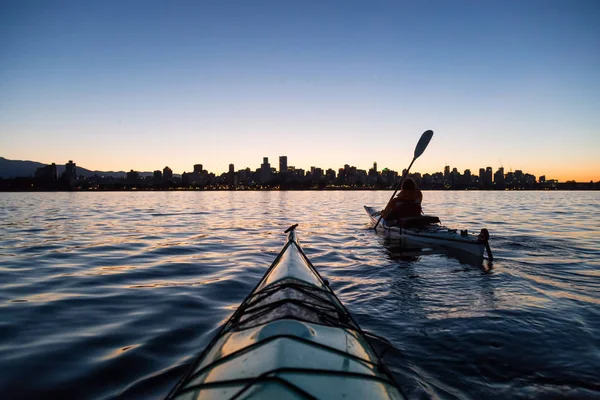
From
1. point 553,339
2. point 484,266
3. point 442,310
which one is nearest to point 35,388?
point 442,310

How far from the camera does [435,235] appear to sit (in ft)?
38.5

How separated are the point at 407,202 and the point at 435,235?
2.36 metres

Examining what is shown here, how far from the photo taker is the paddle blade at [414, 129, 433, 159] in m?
15.9

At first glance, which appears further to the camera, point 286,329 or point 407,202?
point 407,202

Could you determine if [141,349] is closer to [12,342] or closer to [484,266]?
[12,342]

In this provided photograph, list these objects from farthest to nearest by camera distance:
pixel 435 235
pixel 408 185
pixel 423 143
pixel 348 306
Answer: pixel 423 143 < pixel 408 185 < pixel 435 235 < pixel 348 306

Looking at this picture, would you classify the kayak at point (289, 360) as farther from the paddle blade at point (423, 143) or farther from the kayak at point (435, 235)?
the paddle blade at point (423, 143)

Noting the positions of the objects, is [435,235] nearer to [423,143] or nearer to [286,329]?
[423,143]

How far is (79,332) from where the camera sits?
16.6 ft

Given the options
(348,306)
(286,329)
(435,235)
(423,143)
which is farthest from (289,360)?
(423,143)

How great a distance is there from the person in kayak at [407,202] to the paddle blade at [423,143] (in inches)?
103

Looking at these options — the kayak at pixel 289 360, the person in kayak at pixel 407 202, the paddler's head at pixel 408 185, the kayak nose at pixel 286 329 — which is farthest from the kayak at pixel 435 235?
the kayak nose at pixel 286 329

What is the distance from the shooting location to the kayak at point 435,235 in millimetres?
9812

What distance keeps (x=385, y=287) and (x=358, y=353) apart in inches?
197
